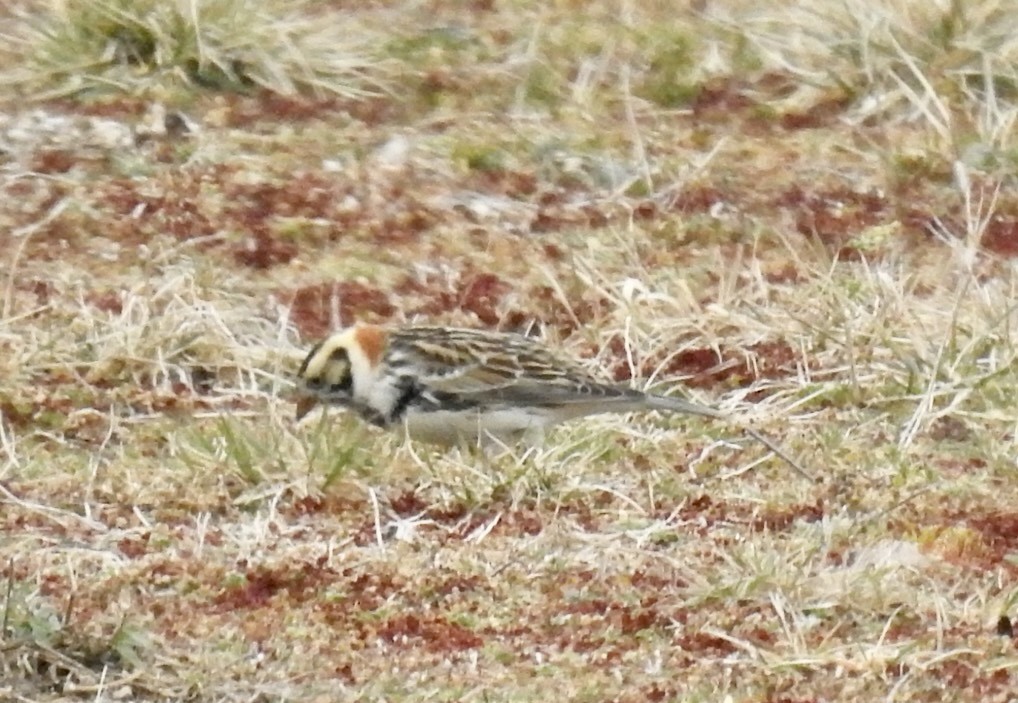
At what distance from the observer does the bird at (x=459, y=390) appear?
21.7 ft

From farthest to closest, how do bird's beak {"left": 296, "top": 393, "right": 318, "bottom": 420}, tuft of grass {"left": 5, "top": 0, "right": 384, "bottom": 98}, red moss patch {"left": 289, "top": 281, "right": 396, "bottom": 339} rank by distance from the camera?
tuft of grass {"left": 5, "top": 0, "right": 384, "bottom": 98} → red moss patch {"left": 289, "top": 281, "right": 396, "bottom": 339} → bird's beak {"left": 296, "top": 393, "right": 318, "bottom": 420}

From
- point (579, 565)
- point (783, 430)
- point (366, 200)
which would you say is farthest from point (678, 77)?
point (579, 565)

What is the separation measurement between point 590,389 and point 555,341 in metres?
1.27

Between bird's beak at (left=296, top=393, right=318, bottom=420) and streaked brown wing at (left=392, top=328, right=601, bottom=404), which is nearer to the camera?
streaked brown wing at (left=392, top=328, right=601, bottom=404)

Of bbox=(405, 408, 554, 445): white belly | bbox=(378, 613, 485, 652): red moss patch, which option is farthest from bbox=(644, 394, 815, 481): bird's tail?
bbox=(378, 613, 485, 652): red moss patch

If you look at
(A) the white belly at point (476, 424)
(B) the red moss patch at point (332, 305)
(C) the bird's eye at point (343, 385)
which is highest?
(C) the bird's eye at point (343, 385)

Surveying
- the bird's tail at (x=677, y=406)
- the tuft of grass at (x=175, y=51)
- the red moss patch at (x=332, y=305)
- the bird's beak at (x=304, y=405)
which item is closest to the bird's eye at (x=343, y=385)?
the bird's beak at (x=304, y=405)

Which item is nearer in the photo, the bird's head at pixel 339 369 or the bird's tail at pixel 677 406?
the bird's tail at pixel 677 406

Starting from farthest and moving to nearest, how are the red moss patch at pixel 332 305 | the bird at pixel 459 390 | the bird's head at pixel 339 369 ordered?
1. the red moss patch at pixel 332 305
2. the bird's head at pixel 339 369
3. the bird at pixel 459 390

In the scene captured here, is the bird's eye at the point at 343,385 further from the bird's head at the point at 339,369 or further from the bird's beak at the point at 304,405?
the bird's beak at the point at 304,405

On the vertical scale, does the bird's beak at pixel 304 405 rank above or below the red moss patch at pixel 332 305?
above

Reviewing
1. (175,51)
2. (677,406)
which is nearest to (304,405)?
(677,406)

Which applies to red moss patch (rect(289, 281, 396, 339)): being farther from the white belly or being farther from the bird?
the white belly

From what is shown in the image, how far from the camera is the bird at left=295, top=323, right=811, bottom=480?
6.60 metres
